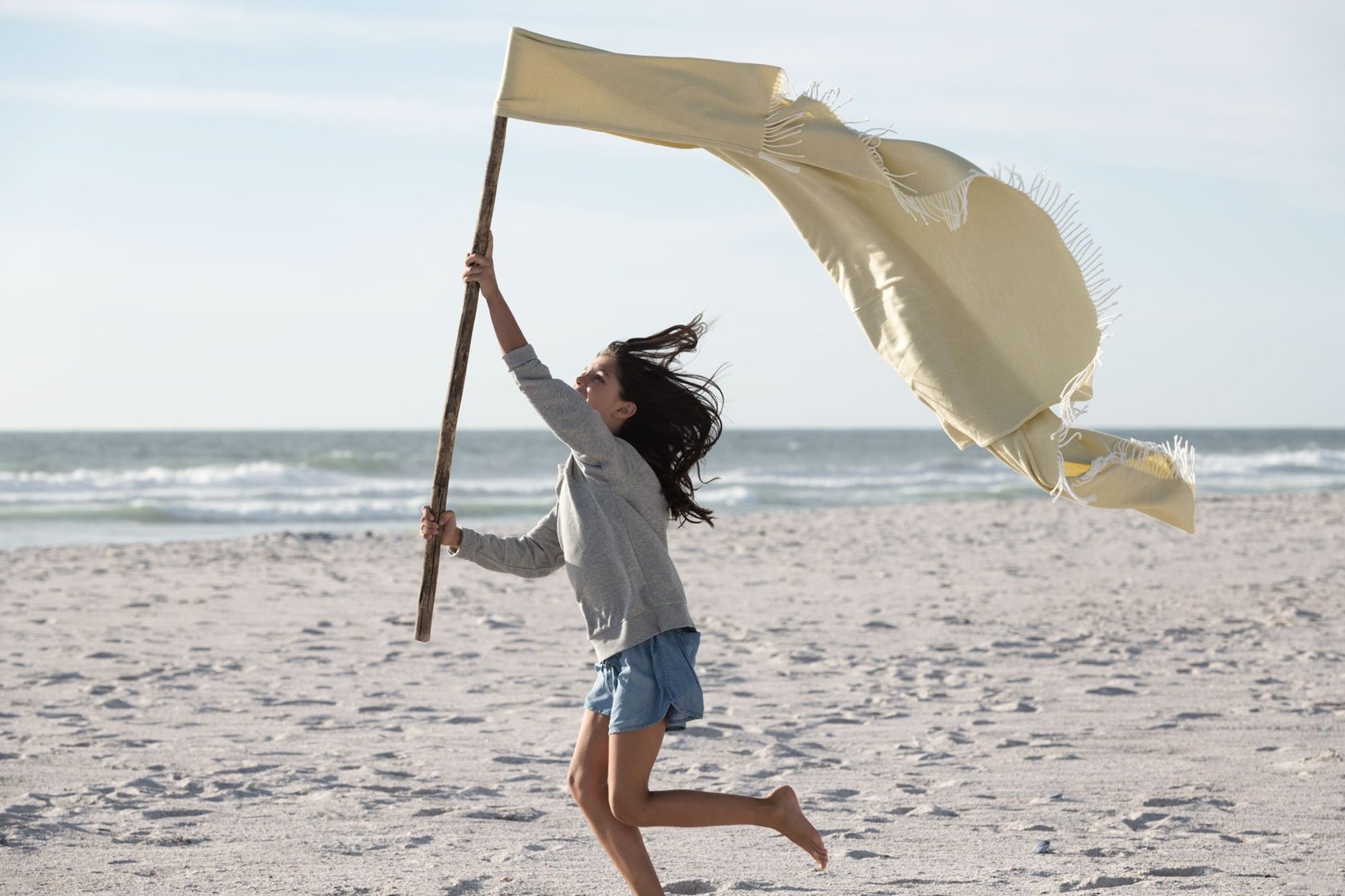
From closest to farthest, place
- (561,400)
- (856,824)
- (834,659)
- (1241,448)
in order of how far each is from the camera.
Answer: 1. (561,400)
2. (856,824)
3. (834,659)
4. (1241,448)

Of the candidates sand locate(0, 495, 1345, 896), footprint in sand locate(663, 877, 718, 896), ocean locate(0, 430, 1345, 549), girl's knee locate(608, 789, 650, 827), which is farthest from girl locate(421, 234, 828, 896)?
ocean locate(0, 430, 1345, 549)

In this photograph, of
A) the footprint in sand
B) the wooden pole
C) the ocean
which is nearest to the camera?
the wooden pole

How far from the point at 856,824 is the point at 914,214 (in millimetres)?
2265

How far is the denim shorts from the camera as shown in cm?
318

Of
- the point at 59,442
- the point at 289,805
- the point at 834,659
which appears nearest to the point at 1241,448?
the point at 59,442

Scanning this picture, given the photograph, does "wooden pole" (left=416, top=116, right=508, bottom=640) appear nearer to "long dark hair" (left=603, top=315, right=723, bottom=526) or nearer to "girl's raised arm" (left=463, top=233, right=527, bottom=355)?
"girl's raised arm" (left=463, top=233, right=527, bottom=355)

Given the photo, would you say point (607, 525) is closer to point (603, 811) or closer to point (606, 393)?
point (606, 393)

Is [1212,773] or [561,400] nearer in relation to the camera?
[561,400]

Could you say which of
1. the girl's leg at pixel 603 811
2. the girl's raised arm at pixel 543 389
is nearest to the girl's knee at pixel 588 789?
the girl's leg at pixel 603 811

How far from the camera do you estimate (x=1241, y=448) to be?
197ft

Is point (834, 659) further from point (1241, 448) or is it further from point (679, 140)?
point (1241, 448)

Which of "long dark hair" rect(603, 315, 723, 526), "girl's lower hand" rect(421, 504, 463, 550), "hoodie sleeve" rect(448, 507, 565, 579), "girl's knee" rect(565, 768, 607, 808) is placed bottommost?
"girl's knee" rect(565, 768, 607, 808)

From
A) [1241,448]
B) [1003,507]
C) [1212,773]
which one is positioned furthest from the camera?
[1241,448]

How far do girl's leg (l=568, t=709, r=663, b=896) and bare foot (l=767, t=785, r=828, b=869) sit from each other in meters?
0.38
